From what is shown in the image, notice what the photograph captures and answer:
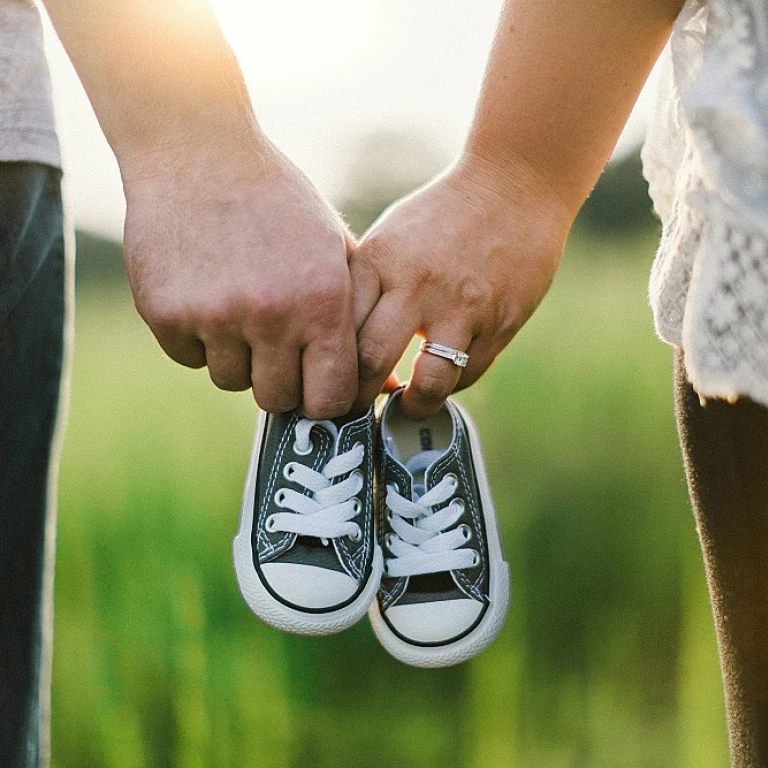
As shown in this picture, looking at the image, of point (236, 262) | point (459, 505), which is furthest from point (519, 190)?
point (459, 505)

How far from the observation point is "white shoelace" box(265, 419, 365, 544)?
109 centimetres

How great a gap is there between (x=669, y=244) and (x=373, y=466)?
601mm

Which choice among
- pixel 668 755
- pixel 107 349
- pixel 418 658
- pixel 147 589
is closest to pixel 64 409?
pixel 418 658

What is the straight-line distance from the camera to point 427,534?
1168 mm

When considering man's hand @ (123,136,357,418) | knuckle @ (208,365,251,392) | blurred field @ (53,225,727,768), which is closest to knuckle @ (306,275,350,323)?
man's hand @ (123,136,357,418)

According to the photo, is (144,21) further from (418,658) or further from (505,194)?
(418,658)

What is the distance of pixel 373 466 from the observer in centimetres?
121

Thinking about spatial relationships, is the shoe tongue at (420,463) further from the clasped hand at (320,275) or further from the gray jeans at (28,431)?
the gray jeans at (28,431)

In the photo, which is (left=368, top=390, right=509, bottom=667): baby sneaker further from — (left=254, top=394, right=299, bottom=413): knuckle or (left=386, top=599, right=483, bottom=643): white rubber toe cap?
(left=254, top=394, right=299, bottom=413): knuckle

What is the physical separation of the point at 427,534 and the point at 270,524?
0.73 feet

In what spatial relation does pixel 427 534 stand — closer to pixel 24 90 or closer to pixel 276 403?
pixel 276 403

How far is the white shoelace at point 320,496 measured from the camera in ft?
3.58

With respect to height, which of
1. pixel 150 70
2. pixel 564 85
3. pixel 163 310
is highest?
pixel 564 85

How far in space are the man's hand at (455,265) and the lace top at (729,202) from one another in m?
0.37
